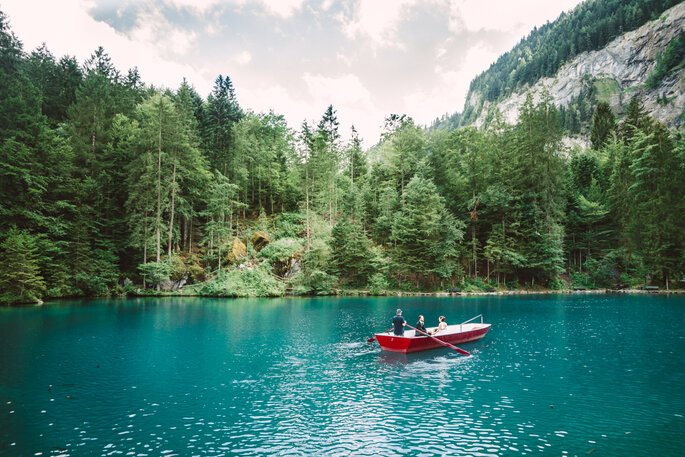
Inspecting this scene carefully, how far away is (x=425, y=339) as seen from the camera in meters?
18.1

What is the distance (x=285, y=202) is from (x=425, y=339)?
44795 millimetres

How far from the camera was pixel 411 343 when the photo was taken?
17.6 meters

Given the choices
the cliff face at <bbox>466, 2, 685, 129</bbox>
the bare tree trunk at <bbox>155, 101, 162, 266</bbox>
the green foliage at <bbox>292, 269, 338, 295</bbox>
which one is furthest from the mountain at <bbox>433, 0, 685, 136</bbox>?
the bare tree trunk at <bbox>155, 101, 162, 266</bbox>

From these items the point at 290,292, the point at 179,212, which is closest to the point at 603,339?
the point at 290,292

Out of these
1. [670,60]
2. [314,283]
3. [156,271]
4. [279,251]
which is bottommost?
[314,283]

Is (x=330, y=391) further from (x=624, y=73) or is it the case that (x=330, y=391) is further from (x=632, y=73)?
(x=624, y=73)

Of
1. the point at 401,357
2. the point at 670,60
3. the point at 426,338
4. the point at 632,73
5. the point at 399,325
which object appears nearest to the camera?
the point at 401,357

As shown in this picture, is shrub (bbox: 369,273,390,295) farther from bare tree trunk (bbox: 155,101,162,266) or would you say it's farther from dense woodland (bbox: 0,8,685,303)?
bare tree trunk (bbox: 155,101,162,266)

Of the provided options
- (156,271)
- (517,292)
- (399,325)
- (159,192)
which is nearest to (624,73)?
(517,292)

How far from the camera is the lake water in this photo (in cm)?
845

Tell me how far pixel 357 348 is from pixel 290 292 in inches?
1144

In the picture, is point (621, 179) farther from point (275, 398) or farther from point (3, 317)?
point (3, 317)

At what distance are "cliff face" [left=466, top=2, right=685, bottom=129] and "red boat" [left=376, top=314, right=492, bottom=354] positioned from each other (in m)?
85.2

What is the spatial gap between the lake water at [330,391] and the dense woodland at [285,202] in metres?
20.2
